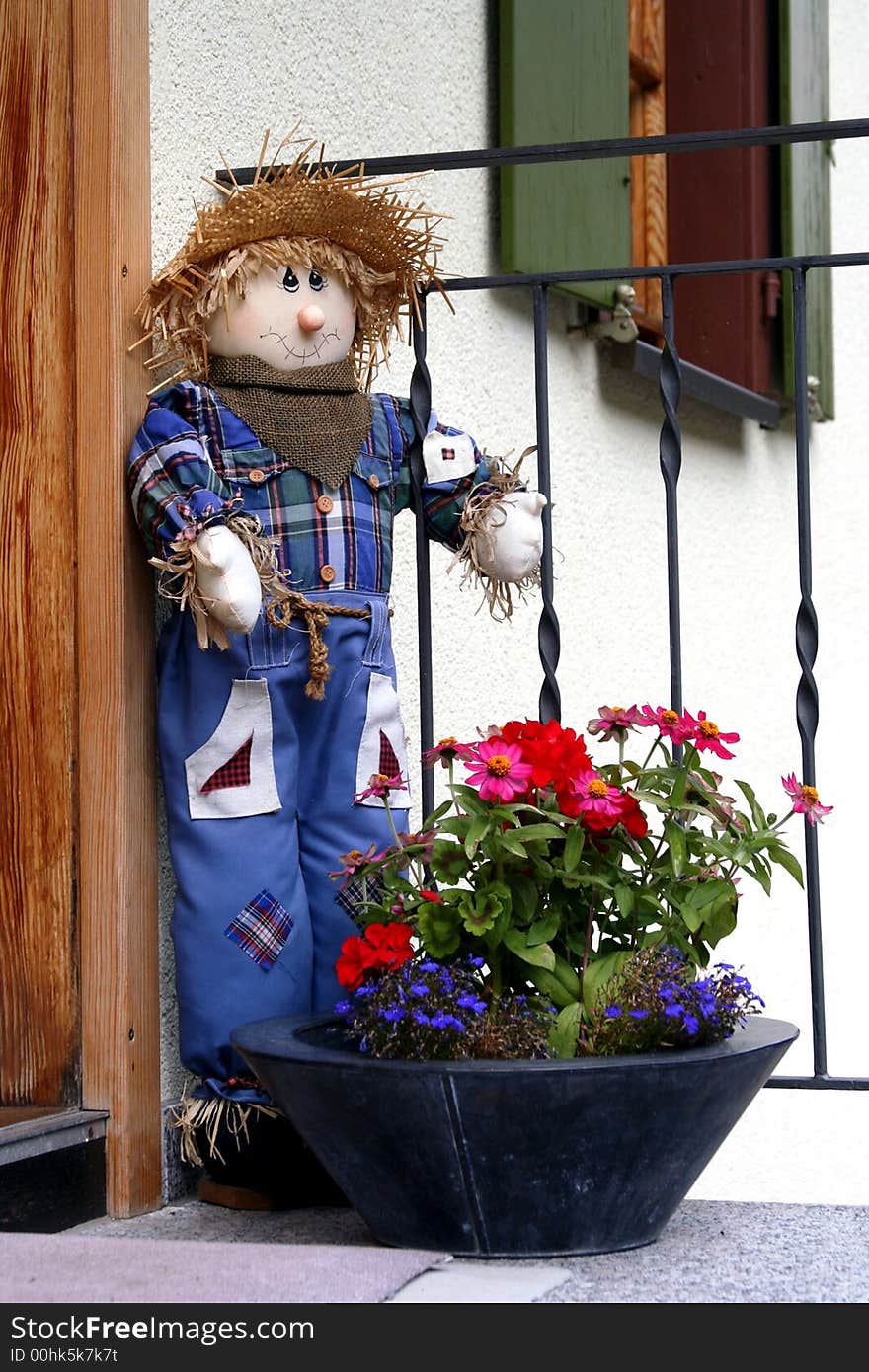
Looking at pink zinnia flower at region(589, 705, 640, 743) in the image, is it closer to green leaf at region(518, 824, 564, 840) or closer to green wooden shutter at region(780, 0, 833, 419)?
green leaf at region(518, 824, 564, 840)

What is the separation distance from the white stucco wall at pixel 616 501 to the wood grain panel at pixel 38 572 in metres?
0.14

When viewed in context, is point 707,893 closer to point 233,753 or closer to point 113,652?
point 233,753

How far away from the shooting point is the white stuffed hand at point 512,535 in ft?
7.59

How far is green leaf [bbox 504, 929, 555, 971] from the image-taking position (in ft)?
6.25

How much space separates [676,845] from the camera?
77.0 inches

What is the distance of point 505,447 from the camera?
3.60m

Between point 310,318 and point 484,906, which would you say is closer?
point 484,906

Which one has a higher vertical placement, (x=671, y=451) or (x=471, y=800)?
(x=671, y=451)

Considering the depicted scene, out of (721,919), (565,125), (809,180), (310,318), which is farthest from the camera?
(809,180)

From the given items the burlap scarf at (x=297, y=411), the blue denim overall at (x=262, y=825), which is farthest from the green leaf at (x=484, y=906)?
the burlap scarf at (x=297, y=411)

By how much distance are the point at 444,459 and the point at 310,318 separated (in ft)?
0.85

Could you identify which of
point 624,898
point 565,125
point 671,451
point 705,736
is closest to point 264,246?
point 671,451

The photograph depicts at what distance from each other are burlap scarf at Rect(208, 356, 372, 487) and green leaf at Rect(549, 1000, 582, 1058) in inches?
28.2

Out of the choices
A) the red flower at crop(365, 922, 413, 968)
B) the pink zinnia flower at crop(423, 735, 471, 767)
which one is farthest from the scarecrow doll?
the red flower at crop(365, 922, 413, 968)
